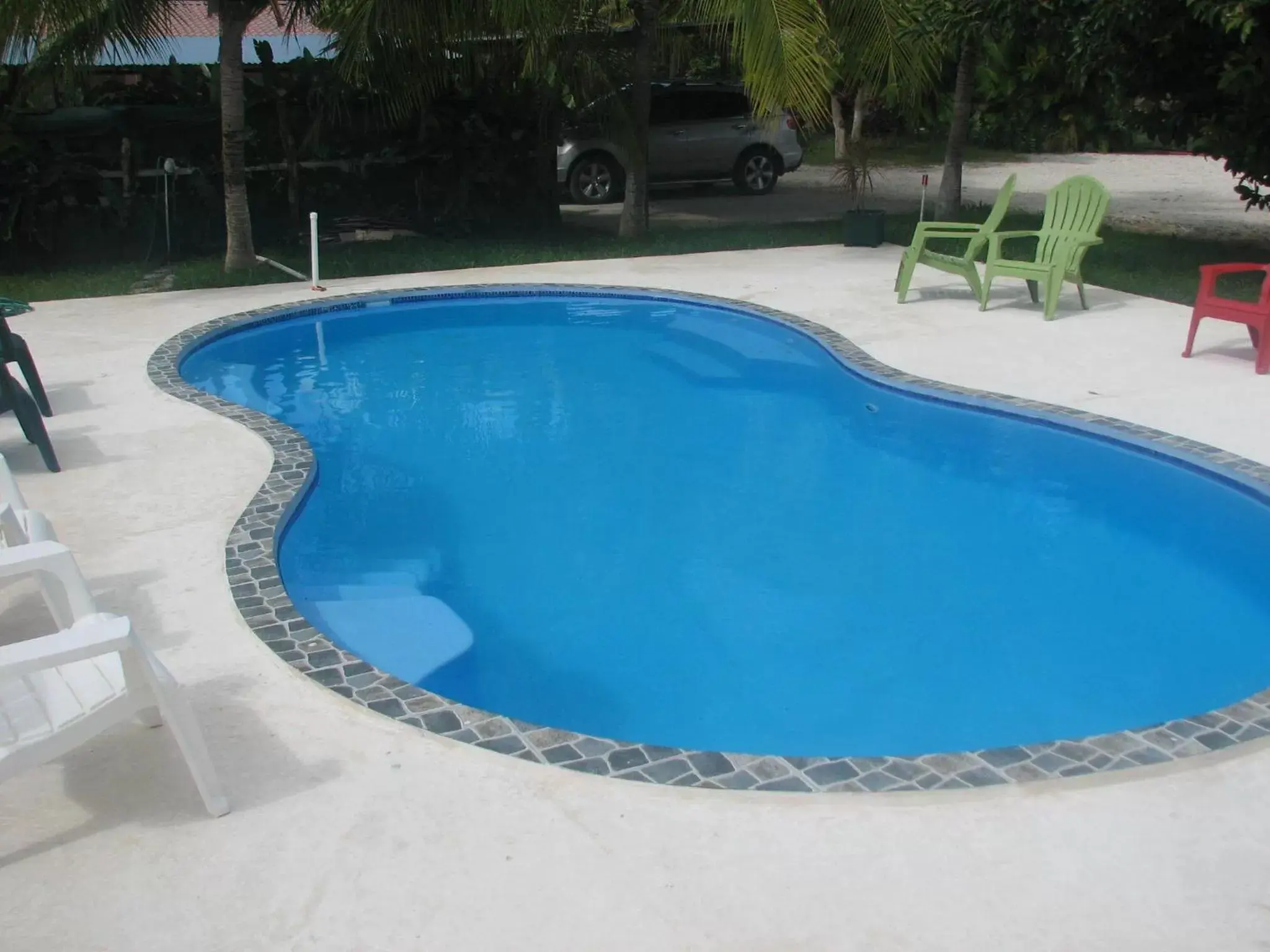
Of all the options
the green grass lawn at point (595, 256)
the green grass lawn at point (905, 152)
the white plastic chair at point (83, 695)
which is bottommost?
the white plastic chair at point (83, 695)

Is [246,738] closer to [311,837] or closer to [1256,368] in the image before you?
[311,837]

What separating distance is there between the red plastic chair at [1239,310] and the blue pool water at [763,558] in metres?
1.74

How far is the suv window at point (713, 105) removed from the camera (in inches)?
712

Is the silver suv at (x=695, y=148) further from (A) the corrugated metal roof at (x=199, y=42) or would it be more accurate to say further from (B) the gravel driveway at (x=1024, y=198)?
(A) the corrugated metal roof at (x=199, y=42)

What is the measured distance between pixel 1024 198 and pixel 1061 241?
892 cm

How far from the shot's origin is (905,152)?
26.0 metres

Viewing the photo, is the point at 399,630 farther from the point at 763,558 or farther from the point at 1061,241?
the point at 1061,241

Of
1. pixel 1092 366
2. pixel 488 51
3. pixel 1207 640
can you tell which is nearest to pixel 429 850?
pixel 1207 640

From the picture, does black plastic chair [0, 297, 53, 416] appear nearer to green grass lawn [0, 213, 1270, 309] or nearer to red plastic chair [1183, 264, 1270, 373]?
green grass lawn [0, 213, 1270, 309]

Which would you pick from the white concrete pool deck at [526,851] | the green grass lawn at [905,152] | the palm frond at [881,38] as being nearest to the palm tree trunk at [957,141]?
the palm frond at [881,38]

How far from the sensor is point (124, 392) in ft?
26.0

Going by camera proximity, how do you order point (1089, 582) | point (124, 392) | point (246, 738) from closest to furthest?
point (246, 738) → point (1089, 582) → point (124, 392)

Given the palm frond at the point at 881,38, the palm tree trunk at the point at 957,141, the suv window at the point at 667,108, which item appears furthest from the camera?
the suv window at the point at 667,108

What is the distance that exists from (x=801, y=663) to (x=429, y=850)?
2.20 m
